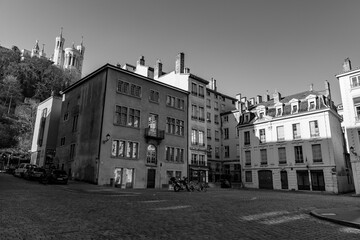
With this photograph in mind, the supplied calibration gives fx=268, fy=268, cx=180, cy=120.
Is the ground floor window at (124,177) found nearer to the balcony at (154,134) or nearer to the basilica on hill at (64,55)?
the balcony at (154,134)

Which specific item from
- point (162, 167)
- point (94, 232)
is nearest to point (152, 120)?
point (162, 167)

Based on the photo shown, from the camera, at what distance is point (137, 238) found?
260 inches

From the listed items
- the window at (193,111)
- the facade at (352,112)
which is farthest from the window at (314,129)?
the window at (193,111)

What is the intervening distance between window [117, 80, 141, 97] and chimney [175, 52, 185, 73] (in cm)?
1134

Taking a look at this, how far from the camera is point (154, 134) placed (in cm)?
3297

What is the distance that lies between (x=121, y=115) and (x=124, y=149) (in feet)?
13.0

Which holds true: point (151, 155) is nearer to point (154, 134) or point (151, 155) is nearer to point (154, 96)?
point (154, 134)

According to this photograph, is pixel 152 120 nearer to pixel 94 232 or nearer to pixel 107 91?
pixel 107 91

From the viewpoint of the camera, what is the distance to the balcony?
32.5 metres

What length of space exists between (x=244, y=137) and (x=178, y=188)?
75.5 ft

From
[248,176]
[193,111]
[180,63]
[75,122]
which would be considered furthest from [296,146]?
[75,122]

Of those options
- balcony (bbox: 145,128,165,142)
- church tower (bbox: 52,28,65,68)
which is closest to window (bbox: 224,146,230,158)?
balcony (bbox: 145,128,165,142)

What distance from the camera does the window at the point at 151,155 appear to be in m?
32.7

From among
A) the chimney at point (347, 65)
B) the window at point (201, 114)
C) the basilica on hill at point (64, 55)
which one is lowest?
the window at point (201, 114)
